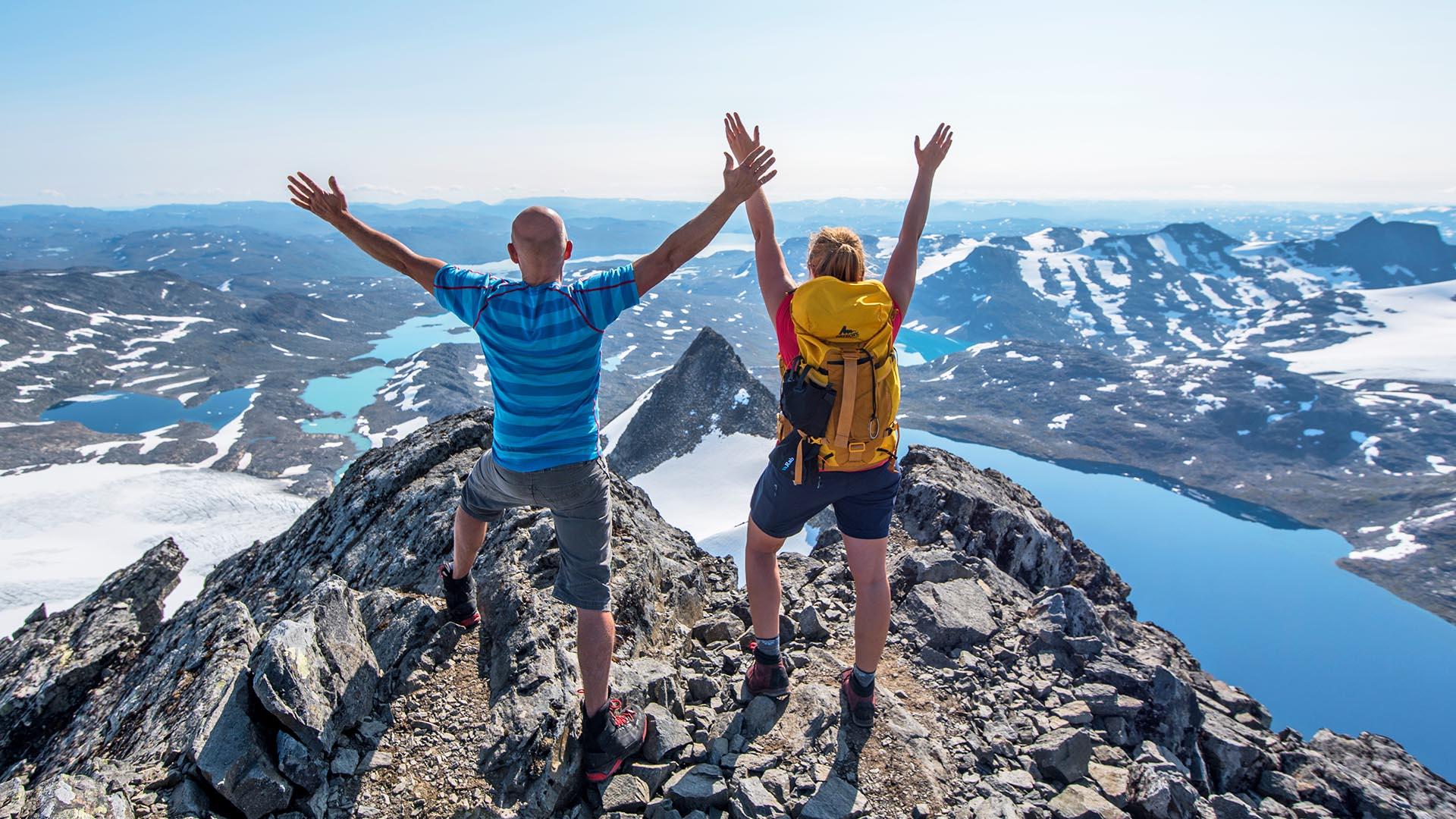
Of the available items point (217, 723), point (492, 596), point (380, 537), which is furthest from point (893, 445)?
point (380, 537)

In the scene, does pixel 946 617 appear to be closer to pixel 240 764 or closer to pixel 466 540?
pixel 466 540

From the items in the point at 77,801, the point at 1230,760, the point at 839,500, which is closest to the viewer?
the point at 77,801

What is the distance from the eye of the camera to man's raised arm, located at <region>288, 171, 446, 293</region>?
19.3ft

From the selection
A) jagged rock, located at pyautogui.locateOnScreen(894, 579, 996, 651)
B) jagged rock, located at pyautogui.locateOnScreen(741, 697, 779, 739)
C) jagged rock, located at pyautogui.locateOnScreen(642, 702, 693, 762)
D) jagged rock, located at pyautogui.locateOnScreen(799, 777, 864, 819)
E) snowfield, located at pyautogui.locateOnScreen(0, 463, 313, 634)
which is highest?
jagged rock, located at pyautogui.locateOnScreen(642, 702, 693, 762)

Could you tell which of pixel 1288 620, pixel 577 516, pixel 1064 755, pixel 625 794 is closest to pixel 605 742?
pixel 625 794

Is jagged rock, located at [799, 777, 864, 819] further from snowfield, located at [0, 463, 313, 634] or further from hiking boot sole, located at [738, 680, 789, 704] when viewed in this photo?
snowfield, located at [0, 463, 313, 634]

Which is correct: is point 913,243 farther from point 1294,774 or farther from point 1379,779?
point 1379,779

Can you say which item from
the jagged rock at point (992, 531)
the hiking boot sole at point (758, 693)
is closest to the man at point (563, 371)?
the hiking boot sole at point (758, 693)

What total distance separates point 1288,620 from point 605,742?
149902 mm

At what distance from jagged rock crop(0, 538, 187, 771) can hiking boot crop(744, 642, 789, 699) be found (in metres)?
10.7

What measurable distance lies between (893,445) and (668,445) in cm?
9385

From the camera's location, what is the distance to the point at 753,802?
577 centimetres

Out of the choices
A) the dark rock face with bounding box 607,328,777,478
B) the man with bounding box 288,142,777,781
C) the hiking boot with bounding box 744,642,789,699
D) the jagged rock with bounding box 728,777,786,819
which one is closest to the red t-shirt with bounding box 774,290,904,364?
the man with bounding box 288,142,777,781

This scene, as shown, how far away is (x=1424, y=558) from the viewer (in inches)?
5901
